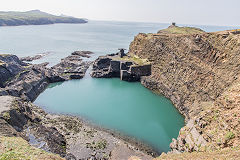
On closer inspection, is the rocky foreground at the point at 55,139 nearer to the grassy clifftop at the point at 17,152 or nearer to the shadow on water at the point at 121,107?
the grassy clifftop at the point at 17,152

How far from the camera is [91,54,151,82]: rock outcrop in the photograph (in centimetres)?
5700

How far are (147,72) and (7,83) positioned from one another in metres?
44.1

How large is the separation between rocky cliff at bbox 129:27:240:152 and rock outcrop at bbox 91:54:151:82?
2997 millimetres

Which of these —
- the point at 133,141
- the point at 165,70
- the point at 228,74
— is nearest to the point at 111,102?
the point at 133,141

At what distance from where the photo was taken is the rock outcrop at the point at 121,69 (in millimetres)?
57000

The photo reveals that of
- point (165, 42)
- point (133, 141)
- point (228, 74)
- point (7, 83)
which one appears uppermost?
point (165, 42)

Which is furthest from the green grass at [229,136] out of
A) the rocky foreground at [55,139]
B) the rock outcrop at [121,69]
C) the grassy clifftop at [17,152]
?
the rock outcrop at [121,69]

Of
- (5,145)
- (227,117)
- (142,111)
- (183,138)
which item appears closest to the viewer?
(5,145)

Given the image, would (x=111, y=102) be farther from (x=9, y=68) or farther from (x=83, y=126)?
(x=9, y=68)

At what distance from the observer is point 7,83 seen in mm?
44312

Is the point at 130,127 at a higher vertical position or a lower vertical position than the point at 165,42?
lower

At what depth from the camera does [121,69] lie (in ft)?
196

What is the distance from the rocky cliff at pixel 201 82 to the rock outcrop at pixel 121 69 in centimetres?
300

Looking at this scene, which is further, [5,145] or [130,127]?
[130,127]
